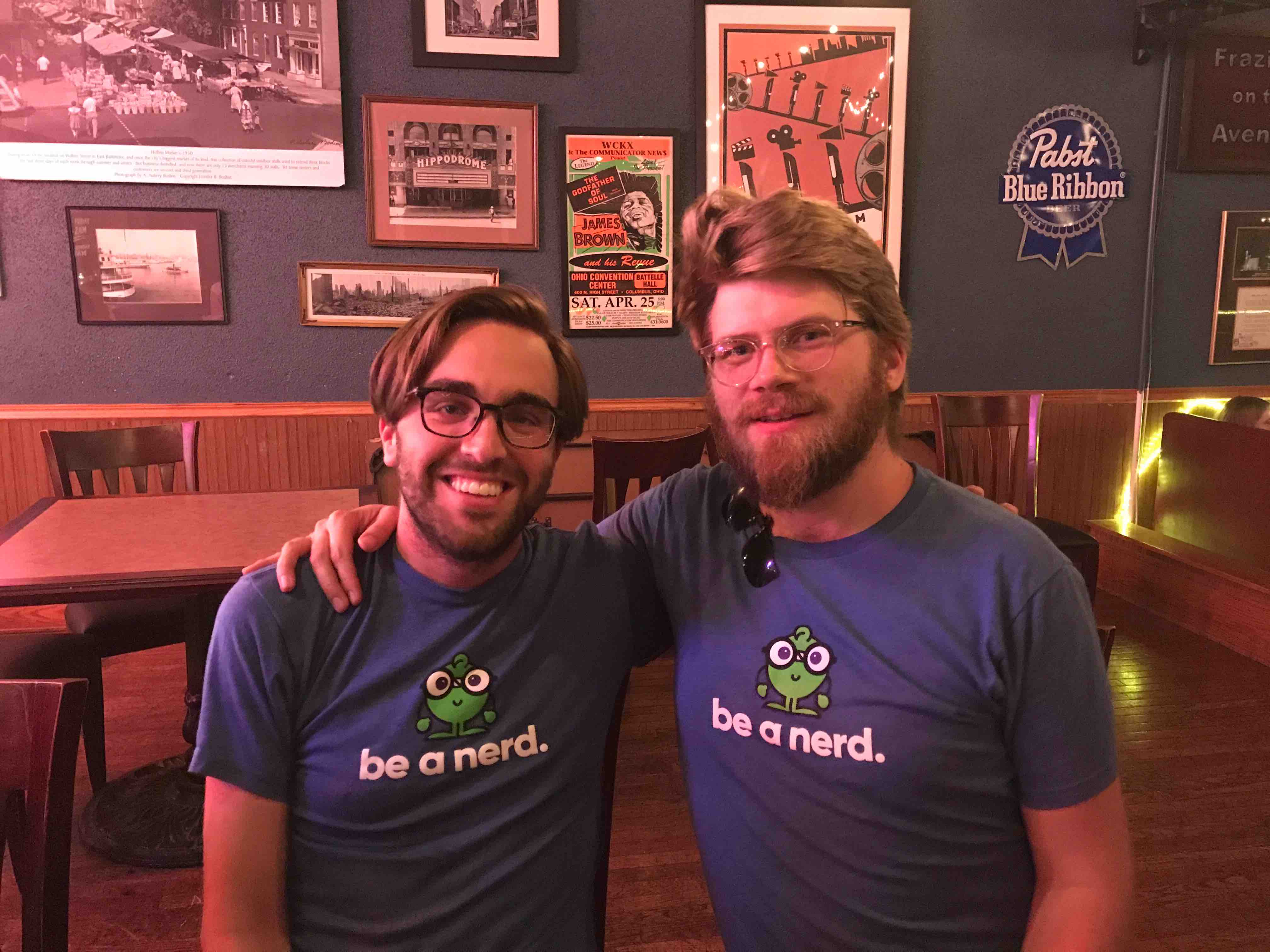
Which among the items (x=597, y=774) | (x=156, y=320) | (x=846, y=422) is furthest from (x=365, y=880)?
(x=156, y=320)

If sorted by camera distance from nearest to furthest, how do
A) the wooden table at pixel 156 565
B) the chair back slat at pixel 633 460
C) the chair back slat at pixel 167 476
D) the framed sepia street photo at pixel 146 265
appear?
the wooden table at pixel 156 565, the chair back slat at pixel 633 460, the chair back slat at pixel 167 476, the framed sepia street photo at pixel 146 265

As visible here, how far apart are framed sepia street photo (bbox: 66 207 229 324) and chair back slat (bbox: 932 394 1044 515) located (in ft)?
10.2

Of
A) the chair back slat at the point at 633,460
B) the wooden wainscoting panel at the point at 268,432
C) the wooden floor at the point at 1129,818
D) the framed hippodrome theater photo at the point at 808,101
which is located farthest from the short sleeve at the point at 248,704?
the framed hippodrome theater photo at the point at 808,101

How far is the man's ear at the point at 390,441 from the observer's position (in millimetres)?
1188

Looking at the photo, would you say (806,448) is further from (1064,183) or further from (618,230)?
(1064,183)

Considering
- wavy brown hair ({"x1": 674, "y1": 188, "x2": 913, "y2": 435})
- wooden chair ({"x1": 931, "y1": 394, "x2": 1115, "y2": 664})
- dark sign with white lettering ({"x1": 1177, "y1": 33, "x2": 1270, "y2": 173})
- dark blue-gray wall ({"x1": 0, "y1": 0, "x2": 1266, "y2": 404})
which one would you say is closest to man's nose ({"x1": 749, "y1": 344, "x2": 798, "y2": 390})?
wavy brown hair ({"x1": 674, "y1": 188, "x2": 913, "y2": 435})

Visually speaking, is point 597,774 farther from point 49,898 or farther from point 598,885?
point 49,898

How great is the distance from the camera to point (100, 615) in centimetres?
238

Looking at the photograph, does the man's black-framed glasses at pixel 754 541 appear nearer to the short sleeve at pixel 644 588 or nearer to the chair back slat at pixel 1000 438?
the short sleeve at pixel 644 588

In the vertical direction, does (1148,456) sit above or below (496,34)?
below

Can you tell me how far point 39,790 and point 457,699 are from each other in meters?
0.47

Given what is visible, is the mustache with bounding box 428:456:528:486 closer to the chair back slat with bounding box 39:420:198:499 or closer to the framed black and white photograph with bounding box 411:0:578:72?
the chair back slat with bounding box 39:420:198:499

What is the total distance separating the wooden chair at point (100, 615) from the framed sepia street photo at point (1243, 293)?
4.80m

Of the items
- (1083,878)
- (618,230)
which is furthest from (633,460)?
(1083,878)
